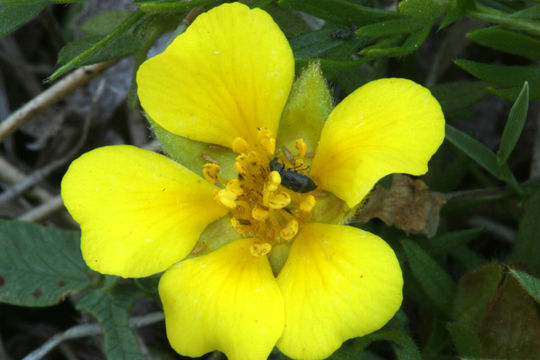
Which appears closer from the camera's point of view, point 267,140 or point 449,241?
point 267,140

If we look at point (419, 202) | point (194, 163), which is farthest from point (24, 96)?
point (419, 202)

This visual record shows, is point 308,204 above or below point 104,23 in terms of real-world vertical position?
below

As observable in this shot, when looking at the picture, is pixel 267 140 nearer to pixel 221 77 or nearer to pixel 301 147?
pixel 301 147

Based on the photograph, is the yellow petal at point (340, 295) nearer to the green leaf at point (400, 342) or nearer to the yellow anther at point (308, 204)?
the yellow anther at point (308, 204)

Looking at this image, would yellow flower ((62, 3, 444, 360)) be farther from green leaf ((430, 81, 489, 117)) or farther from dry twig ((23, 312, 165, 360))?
dry twig ((23, 312, 165, 360))

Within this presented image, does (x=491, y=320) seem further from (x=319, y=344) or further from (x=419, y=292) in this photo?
(x=319, y=344)

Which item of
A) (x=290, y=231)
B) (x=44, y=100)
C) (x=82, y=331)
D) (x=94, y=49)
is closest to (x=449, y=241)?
(x=290, y=231)

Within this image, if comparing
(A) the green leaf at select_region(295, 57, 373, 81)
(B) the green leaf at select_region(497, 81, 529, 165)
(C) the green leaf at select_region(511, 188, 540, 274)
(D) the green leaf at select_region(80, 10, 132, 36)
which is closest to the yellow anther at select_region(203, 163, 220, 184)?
(A) the green leaf at select_region(295, 57, 373, 81)
